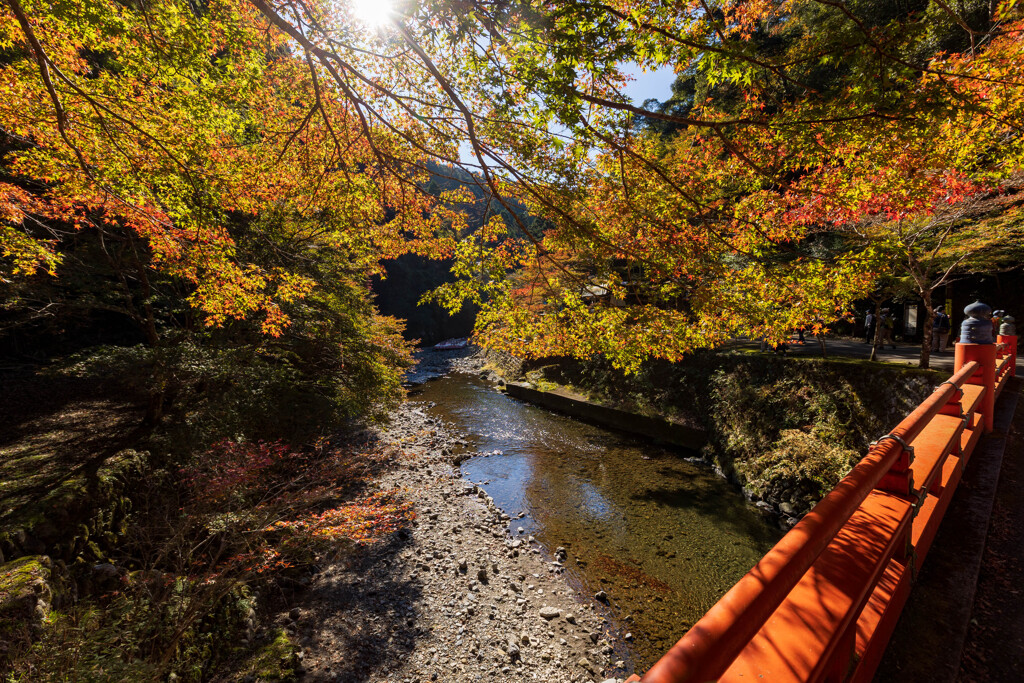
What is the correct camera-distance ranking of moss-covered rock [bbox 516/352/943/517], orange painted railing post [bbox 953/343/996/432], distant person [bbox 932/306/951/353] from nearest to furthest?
1. orange painted railing post [bbox 953/343/996/432]
2. moss-covered rock [bbox 516/352/943/517]
3. distant person [bbox 932/306/951/353]

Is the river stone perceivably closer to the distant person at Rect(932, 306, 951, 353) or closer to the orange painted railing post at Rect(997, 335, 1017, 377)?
the orange painted railing post at Rect(997, 335, 1017, 377)

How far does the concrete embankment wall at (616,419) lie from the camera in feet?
36.0

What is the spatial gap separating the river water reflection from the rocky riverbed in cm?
44

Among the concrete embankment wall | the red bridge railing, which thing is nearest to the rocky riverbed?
the red bridge railing

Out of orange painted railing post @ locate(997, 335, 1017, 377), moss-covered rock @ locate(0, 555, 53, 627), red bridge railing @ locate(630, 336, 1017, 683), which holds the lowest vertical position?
moss-covered rock @ locate(0, 555, 53, 627)

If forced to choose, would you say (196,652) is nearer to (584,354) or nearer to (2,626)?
(2,626)

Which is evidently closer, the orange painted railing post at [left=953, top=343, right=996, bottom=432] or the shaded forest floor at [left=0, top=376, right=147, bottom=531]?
the orange painted railing post at [left=953, top=343, right=996, bottom=432]

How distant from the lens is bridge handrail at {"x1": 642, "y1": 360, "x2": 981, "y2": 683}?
2.52 feet

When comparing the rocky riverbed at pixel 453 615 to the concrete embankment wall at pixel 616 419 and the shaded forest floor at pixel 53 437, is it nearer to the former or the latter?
the shaded forest floor at pixel 53 437

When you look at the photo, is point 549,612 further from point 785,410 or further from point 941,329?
point 941,329

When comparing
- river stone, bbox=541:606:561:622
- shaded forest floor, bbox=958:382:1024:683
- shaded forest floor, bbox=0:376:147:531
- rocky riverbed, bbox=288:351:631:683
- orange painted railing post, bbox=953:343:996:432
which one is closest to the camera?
shaded forest floor, bbox=958:382:1024:683

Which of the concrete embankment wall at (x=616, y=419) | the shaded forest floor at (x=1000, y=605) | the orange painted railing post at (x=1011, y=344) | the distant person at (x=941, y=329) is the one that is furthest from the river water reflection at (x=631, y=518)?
the distant person at (x=941, y=329)

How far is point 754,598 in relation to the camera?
93cm

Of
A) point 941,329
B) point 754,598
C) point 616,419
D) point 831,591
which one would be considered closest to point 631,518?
point 616,419
